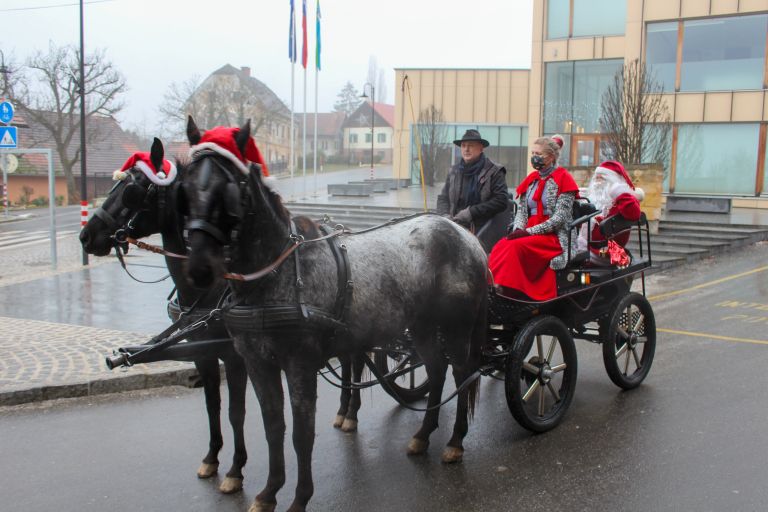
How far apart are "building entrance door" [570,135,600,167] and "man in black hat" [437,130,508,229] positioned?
2279 cm

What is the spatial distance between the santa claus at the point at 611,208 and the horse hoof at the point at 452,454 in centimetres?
243

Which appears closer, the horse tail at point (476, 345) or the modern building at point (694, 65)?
the horse tail at point (476, 345)

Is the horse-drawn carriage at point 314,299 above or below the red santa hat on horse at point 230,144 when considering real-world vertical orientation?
below

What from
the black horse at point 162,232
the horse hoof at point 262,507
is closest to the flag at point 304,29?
the black horse at point 162,232

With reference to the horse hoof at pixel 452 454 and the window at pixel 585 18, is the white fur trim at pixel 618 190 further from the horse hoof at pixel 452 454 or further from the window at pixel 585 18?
the window at pixel 585 18

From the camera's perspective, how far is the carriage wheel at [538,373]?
4.85 m

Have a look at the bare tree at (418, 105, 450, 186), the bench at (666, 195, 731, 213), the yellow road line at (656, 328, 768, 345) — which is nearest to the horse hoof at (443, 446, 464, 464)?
the yellow road line at (656, 328, 768, 345)

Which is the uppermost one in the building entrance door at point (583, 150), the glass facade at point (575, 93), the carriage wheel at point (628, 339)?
the glass facade at point (575, 93)

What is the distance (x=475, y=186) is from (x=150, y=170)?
3109 mm

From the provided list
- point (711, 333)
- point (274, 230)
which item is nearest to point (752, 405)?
point (711, 333)

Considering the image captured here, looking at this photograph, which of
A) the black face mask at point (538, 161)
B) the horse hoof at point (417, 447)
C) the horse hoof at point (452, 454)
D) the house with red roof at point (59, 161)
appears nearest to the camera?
the horse hoof at point (452, 454)

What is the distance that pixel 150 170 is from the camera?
4043 mm

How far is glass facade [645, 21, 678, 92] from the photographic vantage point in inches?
949

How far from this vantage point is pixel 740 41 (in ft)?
76.2
